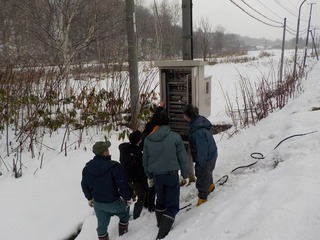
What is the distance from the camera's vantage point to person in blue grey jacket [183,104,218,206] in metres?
3.51

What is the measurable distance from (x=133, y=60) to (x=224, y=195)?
12.5ft

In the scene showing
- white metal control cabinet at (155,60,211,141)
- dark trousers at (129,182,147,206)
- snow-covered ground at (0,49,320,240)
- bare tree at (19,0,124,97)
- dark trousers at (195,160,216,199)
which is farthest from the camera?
bare tree at (19,0,124,97)

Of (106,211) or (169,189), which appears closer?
(169,189)

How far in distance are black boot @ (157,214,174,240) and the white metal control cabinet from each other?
1700mm

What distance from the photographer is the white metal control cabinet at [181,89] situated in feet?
14.0

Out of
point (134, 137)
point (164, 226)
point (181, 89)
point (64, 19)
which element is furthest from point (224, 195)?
point (64, 19)

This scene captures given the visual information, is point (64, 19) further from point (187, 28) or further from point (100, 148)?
point (100, 148)

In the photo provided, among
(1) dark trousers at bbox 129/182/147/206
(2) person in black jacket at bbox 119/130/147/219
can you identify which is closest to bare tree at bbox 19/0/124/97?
(2) person in black jacket at bbox 119/130/147/219

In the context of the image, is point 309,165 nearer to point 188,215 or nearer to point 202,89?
point 188,215

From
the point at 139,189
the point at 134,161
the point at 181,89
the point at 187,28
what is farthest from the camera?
the point at 181,89

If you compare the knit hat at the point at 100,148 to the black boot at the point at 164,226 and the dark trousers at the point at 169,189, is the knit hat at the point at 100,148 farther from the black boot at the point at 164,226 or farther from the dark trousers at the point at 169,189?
the black boot at the point at 164,226

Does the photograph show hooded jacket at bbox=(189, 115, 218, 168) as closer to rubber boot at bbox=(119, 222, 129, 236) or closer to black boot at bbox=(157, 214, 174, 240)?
black boot at bbox=(157, 214, 174, 240)

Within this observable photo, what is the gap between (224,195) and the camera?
347 centimetres

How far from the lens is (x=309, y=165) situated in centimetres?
316
